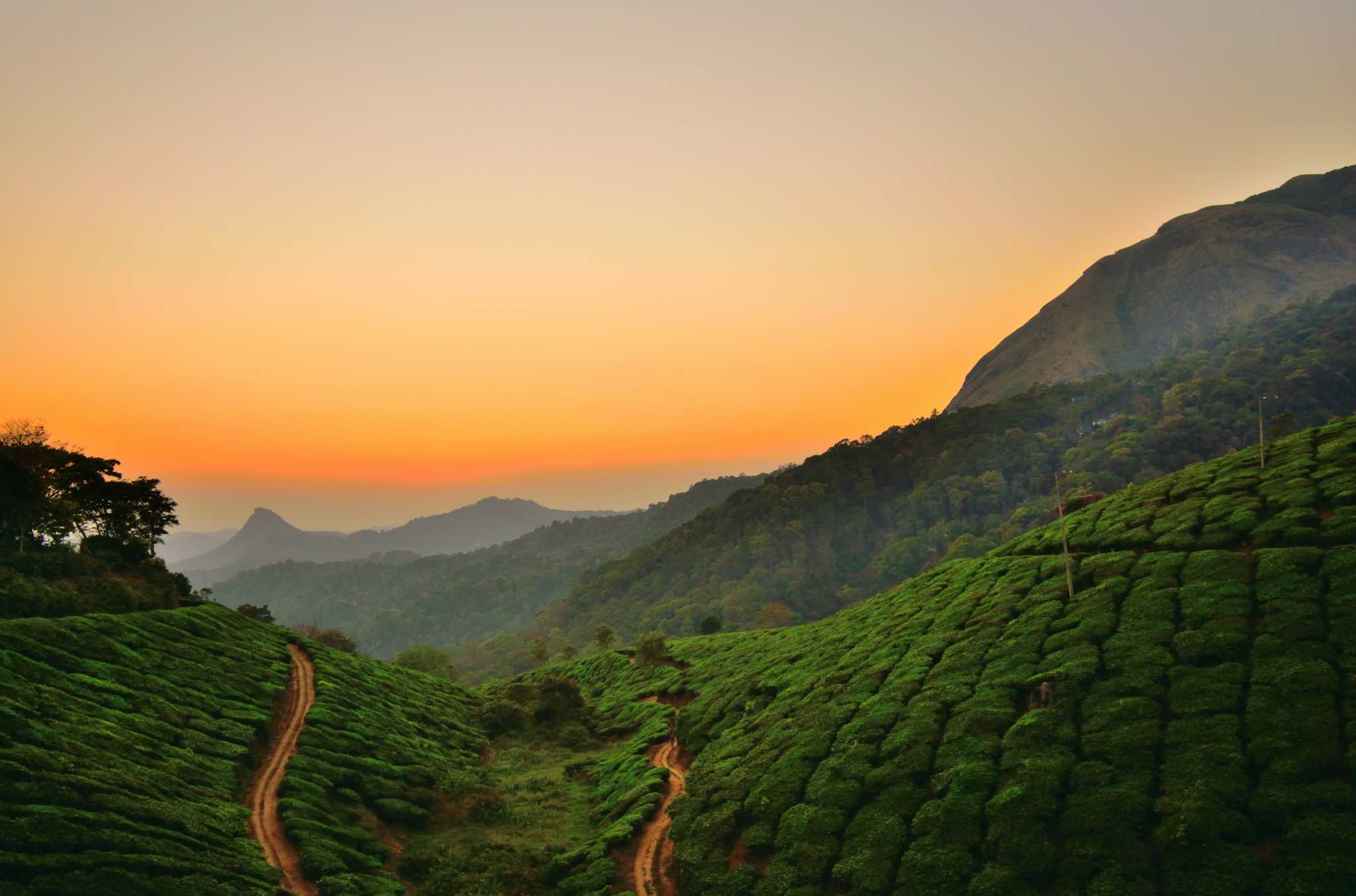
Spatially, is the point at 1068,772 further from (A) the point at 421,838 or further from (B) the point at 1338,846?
(A) the point at 421,838

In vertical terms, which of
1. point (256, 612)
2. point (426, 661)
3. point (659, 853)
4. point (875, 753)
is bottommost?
point (659, 853)

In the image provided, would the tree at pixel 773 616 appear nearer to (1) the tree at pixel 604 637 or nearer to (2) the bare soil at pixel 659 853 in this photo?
(1) the tree at pixel 604 637

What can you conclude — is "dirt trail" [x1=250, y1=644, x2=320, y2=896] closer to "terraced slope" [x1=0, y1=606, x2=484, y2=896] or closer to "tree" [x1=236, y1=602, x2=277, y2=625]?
"terraced slope" [x1=0, y1=606, x2=484, y2=896]

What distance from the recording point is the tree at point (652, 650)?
286 ft

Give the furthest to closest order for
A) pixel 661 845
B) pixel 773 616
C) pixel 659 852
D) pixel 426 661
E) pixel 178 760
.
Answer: pixel 773 616 → pixel 426 661 → pixel 661 845 → pixel 659 852 → pixel 178 760

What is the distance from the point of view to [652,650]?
287ft

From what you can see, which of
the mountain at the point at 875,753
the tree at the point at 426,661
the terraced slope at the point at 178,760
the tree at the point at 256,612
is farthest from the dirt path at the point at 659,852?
the tree at the point at 426,661

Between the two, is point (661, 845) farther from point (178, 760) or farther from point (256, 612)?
point (256, 612)

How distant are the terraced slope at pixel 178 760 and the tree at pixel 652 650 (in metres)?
30.4

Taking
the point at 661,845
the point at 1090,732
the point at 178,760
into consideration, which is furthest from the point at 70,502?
the point at 1090,732

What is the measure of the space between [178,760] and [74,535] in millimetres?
41598

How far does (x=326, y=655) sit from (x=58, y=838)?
42.6m

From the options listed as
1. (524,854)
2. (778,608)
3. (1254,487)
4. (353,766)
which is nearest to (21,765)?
(353,766)

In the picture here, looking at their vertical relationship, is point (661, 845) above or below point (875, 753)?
below
